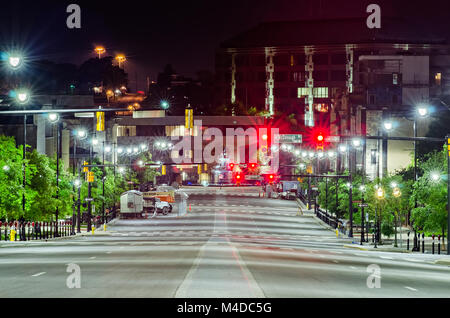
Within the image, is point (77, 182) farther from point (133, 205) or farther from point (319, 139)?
point (319, 139)

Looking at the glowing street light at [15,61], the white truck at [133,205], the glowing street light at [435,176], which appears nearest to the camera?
the glowing street light at [15,61]

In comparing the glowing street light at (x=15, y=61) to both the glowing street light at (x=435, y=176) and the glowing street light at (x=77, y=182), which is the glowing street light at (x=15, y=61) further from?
the glowing street light at (x=77, y=182)

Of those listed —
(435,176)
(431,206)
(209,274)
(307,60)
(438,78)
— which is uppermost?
(307,60)

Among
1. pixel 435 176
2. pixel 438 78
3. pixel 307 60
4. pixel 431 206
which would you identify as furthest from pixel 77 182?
pixel 307 60

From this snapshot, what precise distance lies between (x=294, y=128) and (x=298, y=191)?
63.6 metres

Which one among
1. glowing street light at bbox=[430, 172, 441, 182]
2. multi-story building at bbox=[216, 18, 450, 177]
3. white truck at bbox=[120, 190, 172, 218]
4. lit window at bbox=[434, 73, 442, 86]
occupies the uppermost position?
multi-story building at bbox=[216, 18, 450, 177]

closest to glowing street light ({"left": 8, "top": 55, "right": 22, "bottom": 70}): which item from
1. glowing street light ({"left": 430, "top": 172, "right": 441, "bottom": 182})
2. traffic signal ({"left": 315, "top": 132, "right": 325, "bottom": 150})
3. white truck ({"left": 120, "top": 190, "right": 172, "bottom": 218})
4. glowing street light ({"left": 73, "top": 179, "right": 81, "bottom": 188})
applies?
traffic signal ({"left": 315, "top": 132, "right": 325, "bottom": 150})

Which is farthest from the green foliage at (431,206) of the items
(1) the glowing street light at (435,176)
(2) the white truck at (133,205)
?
(2) the white truck at (133,205)

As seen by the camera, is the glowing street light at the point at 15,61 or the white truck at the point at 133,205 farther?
the white truck at the point at 133,205

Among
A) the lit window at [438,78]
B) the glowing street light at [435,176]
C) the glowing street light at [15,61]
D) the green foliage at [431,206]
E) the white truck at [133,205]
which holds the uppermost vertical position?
the lit window at [438,78]

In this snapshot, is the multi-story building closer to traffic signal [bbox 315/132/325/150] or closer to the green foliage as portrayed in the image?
the green foliage

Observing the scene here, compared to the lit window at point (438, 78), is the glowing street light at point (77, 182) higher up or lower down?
lower down
